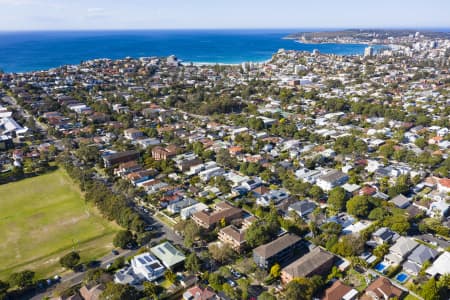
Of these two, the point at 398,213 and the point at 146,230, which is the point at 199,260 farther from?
the point at 398,213

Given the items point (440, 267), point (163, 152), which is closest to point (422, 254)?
point (440, 267)

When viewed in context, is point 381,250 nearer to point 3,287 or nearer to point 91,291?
point 91,291

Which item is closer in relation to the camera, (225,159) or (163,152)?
(225,159)

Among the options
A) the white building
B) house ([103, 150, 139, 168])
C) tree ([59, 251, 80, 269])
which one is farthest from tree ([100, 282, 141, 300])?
house ([103, 150, 139, 168])

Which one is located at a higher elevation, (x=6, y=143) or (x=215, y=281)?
(x=6, y=143)

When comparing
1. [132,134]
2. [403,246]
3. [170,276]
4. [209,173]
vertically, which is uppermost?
[132,134]

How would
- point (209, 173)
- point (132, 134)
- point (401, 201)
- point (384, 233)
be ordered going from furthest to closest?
1. point (132, 134)
2. point (209, 173)
3. point (401, 201)
4. point (384, 233)

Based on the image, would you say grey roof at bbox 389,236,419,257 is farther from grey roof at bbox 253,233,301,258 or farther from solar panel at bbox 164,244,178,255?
solar panel at bbox 164,244,178,255
